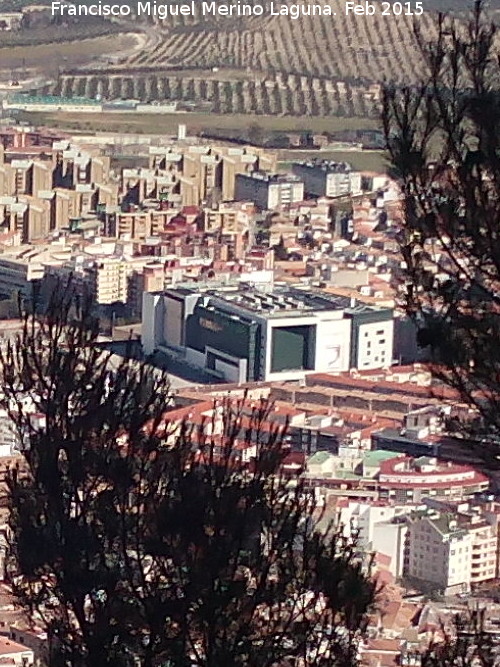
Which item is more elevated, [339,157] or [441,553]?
[339,157]

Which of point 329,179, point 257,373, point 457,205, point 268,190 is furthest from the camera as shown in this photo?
point 329,179

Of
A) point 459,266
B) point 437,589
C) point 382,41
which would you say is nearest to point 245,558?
point 459,266

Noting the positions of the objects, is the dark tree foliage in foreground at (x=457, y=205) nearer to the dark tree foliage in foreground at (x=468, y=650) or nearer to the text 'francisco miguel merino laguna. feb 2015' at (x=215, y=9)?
the dark tree foliage in foreground at (x=468, y=650)

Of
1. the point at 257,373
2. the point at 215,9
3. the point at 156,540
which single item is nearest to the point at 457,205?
the point at 156,540

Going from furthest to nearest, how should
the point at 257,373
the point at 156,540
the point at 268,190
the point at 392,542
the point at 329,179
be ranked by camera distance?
the point at 329,179 < the point at 268,190 < the point at 257,373 < the point at 392,542 < the point at 156,540

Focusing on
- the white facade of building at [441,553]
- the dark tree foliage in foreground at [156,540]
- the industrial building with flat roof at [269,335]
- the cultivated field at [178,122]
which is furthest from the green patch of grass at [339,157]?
the dark tree foliage in foreground at [156,540]

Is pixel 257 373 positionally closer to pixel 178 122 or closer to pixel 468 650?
pixel 468 650

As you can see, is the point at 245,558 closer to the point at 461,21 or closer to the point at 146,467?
the point at 146,467

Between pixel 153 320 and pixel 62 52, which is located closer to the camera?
pixel 153 320
